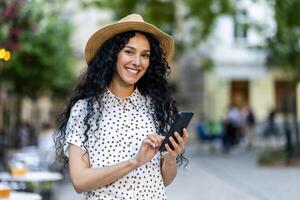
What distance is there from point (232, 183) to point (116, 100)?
34.4 feet

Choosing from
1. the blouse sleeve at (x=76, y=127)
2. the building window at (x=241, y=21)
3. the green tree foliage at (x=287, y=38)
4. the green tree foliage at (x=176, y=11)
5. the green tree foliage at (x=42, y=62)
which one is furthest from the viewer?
the green tree foliage at (x=42, y=62)

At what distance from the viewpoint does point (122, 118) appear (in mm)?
2688

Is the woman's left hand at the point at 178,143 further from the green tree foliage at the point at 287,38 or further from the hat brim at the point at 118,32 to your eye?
the green tree foliage at the point at 287,38

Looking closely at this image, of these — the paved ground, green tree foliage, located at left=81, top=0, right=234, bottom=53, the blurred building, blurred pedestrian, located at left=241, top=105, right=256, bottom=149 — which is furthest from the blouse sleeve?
the blurred building

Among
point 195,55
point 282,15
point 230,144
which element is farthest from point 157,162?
point 195,55

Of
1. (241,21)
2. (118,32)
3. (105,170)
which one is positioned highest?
(241,21)

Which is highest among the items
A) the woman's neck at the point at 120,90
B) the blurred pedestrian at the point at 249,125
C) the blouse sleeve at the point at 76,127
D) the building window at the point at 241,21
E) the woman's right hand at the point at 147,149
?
the building window at the point at 241,21

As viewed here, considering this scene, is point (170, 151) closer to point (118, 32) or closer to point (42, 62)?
point (118, 32)

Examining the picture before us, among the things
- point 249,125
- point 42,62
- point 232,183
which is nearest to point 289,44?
point 232,183

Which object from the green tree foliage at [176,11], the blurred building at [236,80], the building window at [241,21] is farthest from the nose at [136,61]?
the blurred building at [236,80]

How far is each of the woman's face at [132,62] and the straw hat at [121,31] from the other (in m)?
0.05

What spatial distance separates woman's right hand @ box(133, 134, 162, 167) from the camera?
2.44 m

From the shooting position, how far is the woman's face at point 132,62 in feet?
8.82

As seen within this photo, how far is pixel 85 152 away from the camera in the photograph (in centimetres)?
258
